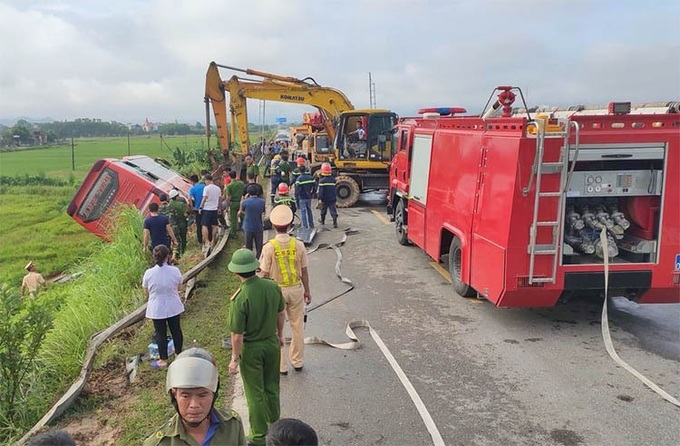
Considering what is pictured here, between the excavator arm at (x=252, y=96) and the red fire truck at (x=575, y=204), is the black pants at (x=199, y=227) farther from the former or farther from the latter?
the red fire truck at (x=575, y=204)

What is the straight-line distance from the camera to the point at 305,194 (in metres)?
12.4

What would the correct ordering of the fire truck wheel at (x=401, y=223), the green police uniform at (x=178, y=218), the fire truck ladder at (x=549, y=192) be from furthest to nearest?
the fire truck wheel at (x=401, y=223) < the green police uniform at (x=178, y=218) < the fire truck ladder at (x=549, y=192)

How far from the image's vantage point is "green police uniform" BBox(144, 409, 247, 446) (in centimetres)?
253

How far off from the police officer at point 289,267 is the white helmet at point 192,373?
2748mm

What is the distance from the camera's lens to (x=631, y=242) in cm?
663

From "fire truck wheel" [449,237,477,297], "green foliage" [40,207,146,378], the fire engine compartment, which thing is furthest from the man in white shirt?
the fire engine compartment

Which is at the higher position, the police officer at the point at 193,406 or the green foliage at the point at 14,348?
the police officer at the point at 193,406

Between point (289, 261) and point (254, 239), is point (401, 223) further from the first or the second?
point (289, 261)

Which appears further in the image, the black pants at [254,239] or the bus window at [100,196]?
the bus window at [100,196]

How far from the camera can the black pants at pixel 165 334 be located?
19.0 feet

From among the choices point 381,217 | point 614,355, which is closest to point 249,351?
point 614,355

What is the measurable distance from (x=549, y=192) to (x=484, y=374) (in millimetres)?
2067

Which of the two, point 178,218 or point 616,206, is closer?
point 616,206

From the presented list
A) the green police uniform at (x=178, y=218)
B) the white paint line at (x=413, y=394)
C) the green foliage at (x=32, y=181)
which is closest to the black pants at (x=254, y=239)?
the green police uniform at (x=178, y=218)
